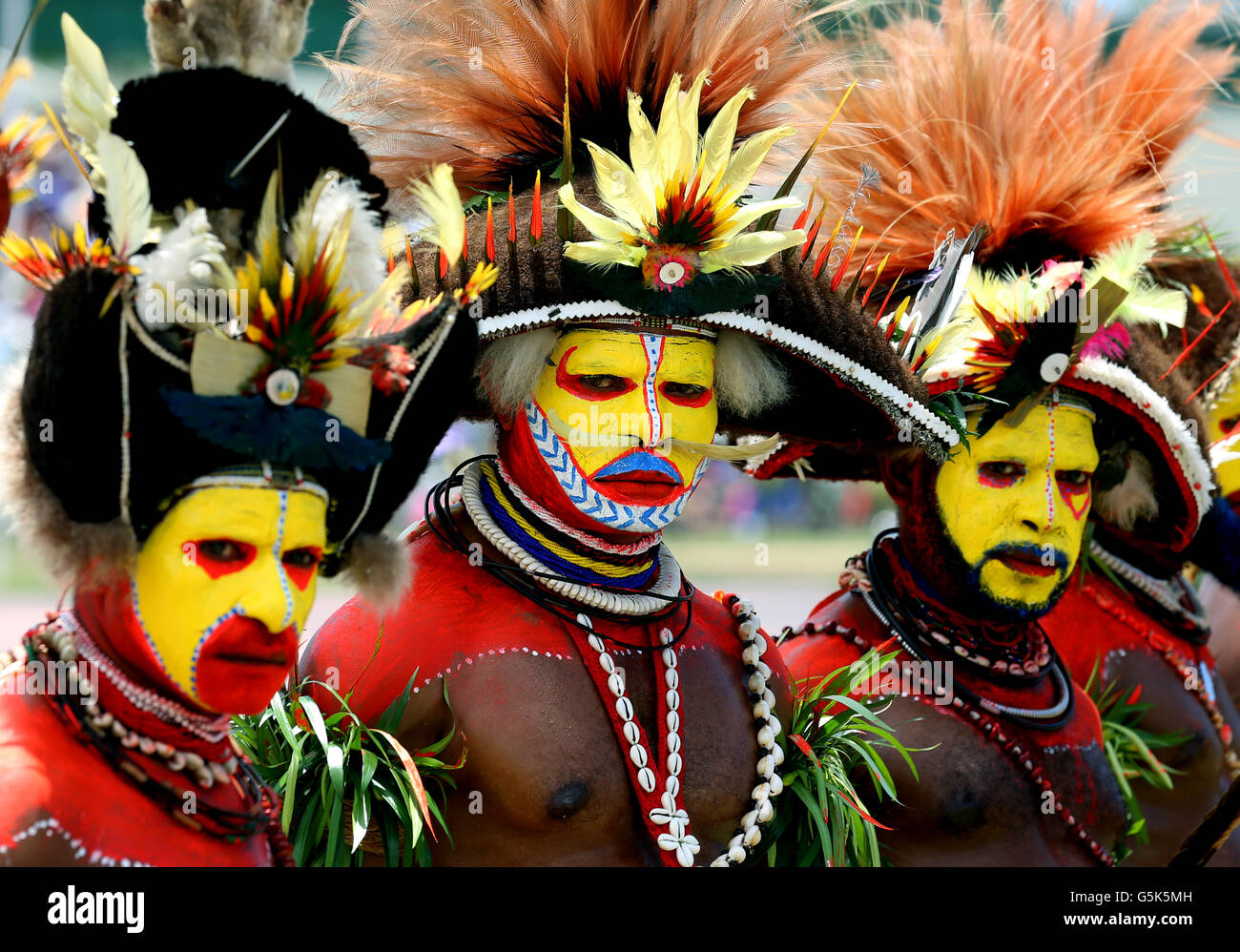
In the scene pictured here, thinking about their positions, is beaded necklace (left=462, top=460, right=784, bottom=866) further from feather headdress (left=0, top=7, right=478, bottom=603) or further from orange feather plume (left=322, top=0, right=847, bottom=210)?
orange feather plume (left=322, top=0, right=847, bottom=210)

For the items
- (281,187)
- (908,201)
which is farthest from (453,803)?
(908,201)

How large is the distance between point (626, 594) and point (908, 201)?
150 cm

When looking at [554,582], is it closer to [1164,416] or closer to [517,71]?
[517,71]

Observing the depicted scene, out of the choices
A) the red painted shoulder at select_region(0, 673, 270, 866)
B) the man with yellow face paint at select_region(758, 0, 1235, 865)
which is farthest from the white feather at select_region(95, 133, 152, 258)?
the man with yellow face paint at select_region(758, 0, 1235, 865)

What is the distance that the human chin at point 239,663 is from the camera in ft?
6.94

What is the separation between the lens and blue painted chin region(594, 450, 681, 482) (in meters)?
2.83

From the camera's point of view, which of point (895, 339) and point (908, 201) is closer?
point (895, 339)

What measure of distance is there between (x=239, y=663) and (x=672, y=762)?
107 centimetres

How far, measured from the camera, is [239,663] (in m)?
2.14

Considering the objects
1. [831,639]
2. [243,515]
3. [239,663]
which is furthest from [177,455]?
[831,639]

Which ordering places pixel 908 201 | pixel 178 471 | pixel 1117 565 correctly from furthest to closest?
pixel 1117 565 < pixel 908 201 < pixel 178 471

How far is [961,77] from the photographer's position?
12.3 feet

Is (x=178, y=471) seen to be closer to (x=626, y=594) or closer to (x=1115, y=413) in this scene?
(x=626, y=594)

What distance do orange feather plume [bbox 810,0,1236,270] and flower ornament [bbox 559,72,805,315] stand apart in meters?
0.81
